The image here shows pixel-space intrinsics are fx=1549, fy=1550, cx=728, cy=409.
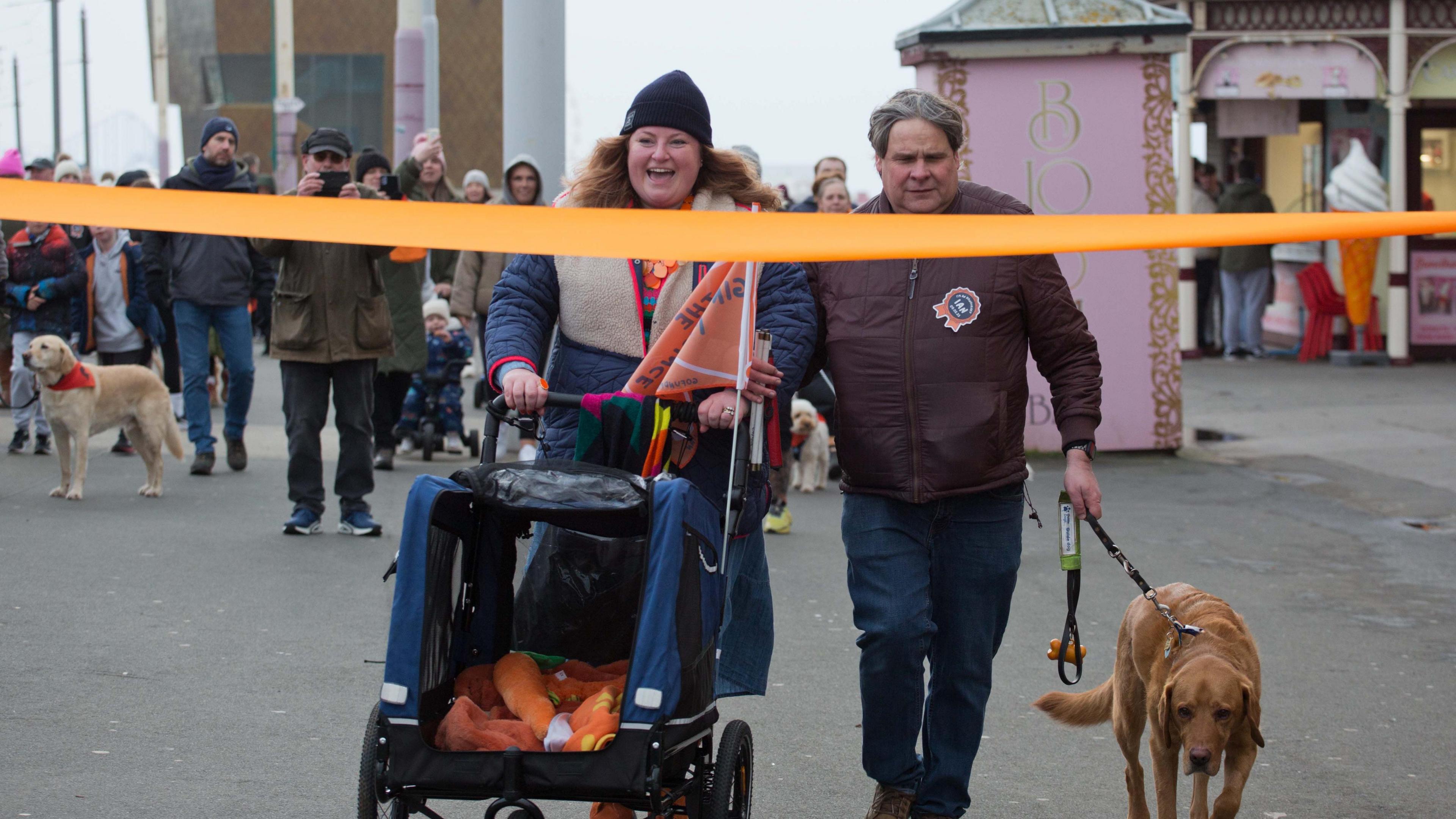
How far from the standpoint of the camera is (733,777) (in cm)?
349

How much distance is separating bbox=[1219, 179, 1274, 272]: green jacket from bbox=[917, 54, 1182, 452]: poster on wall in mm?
7201

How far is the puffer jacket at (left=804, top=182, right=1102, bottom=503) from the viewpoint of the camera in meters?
3.99

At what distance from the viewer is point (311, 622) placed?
659cm

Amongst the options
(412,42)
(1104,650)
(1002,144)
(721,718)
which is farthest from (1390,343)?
(721,718)

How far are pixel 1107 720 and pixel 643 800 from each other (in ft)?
6.90

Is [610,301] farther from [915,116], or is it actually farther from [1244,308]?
[1244,308]

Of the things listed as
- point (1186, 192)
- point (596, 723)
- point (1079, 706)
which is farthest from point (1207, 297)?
point (596, 723)

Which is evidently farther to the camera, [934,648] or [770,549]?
[770,549]

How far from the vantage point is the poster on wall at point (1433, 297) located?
18.1 m

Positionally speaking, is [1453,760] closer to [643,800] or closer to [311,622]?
[643,800]

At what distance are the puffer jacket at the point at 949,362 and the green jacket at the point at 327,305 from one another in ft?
15.7

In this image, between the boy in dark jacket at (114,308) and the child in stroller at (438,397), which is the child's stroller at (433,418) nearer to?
the child in stroller at (438,397)

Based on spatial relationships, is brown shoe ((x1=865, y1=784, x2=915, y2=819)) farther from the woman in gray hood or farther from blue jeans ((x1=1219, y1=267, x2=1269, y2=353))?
blue jeans ((x1=1219, y1=267, x2=1269, y2=353))

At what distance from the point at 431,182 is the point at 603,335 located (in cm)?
805
